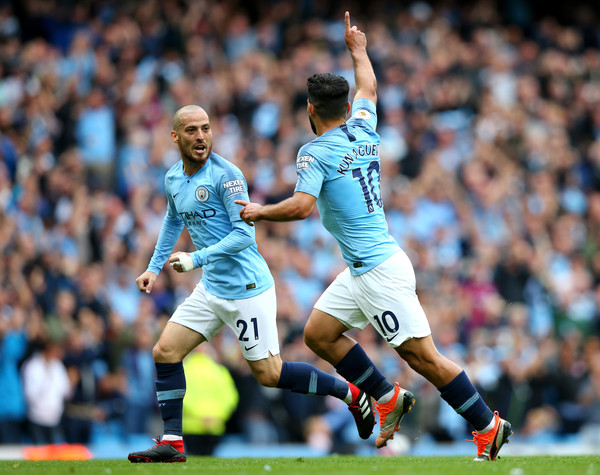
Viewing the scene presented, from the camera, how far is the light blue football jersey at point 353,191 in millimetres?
7191

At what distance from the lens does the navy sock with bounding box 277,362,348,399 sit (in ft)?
25.8

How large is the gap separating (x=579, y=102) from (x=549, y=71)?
99 cm

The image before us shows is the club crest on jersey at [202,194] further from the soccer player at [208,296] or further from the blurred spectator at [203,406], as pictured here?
the blurred spectator at [203,406]

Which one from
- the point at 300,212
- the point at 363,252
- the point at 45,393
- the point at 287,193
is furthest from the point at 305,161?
the point at 287,193

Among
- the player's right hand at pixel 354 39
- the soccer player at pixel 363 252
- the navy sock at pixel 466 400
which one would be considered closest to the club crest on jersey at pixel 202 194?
the soccer player at pixel 363 252

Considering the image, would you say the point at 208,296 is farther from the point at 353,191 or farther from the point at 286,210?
the point at 353,191

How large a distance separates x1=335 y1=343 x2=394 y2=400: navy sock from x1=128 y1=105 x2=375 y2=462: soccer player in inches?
14.9

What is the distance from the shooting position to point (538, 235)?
55.3 feet

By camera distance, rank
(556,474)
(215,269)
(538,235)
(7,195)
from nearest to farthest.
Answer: (556,474) → (215,269) → (7,195) → (538,235)

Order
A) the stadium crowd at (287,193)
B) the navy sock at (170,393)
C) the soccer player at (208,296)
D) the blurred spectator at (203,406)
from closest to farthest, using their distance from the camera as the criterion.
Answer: the soccer player at (208,296), the navy sock at (170,393), the blurred spectator at (203,406), the stadium crowd at (287,193)

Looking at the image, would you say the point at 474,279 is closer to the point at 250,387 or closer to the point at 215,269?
the point at 250,387

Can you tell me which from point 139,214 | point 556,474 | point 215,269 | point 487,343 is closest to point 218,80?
point 139,214

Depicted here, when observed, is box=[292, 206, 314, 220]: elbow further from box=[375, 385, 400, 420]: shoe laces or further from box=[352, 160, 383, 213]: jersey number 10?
box=[375, 385, 400, 420]: shoe laces

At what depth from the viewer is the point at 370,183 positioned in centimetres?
736
